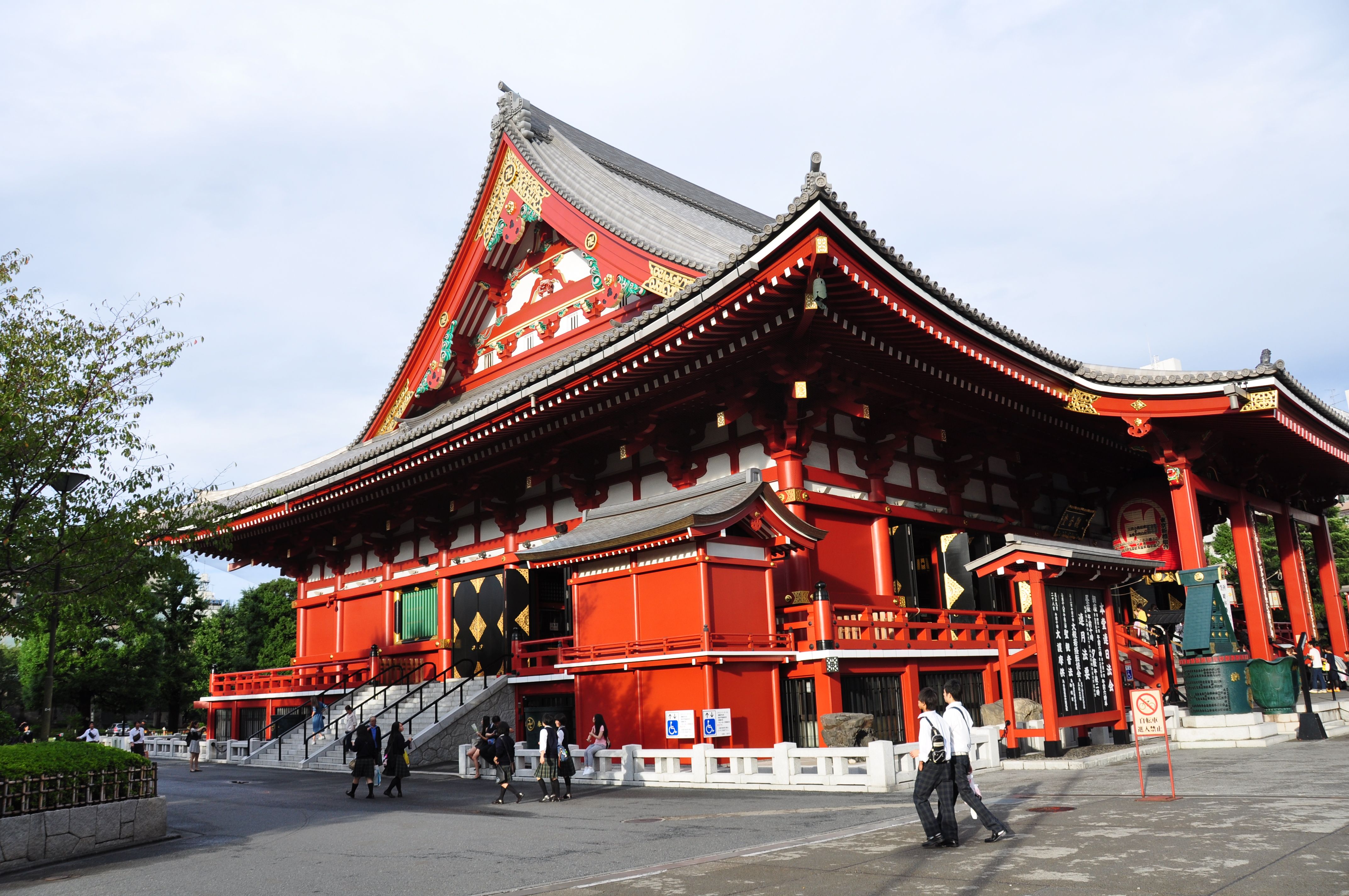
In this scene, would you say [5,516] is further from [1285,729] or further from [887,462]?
[1285,729]

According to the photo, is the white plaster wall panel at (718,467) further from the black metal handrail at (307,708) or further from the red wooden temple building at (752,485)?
the black metal handrail at (307,708)

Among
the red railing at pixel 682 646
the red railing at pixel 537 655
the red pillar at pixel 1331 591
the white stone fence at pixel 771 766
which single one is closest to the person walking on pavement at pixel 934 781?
the white stone fence at pixel 771 766

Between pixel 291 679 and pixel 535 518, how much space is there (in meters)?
10.6

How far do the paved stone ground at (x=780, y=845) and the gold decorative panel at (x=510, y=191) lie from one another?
1532cm

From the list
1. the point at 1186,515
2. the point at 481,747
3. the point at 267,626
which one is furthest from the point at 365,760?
the point at 267,626

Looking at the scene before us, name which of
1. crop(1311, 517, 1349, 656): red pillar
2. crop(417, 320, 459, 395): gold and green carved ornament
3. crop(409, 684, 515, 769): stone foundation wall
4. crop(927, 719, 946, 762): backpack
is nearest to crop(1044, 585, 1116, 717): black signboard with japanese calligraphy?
crop(927, 719, 946, 762): backpack

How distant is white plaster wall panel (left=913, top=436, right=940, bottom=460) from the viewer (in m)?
21.5

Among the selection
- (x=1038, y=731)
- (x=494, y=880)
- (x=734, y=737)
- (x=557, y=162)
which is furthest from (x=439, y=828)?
(x=557, y=162)

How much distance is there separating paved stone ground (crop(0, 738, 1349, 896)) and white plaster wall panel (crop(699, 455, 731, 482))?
656cm

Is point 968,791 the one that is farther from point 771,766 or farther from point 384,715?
point 384,715

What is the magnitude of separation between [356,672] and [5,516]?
14.5m

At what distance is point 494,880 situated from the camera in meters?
8.51

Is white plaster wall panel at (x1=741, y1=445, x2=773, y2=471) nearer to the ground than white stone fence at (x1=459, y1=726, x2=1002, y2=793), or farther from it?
farther from it

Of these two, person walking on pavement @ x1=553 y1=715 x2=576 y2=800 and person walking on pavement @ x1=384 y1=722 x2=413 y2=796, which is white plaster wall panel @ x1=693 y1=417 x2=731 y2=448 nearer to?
person walking on pavement @ x1=553 y1=715 x2=576 y2=800
